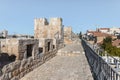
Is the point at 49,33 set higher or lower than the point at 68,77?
higher

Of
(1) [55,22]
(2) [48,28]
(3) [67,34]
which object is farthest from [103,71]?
(3) [67,34]

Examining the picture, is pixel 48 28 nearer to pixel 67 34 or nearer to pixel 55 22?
pixel 55 22

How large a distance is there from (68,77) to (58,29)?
13395 millimetres

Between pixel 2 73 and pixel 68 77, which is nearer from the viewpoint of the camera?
pixel 2 73

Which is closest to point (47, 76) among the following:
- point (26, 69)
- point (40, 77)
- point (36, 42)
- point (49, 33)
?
point (40, 77)

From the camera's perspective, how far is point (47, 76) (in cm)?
830

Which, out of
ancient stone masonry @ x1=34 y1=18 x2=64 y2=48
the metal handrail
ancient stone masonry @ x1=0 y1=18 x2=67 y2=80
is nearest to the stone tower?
ancient stone masonry @ x1=34 y1=18 x2=64 y2=48

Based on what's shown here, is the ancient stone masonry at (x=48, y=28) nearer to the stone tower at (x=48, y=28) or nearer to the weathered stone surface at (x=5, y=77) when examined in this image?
the stone tower at (x=48, y=28)

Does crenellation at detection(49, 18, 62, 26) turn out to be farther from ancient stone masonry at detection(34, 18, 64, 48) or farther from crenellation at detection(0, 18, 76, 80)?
crenellation at detection(0, 18, 76, 80)

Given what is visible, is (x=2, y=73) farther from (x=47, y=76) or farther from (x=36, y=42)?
(x=36, y=42)

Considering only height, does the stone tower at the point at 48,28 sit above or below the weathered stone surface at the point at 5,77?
above

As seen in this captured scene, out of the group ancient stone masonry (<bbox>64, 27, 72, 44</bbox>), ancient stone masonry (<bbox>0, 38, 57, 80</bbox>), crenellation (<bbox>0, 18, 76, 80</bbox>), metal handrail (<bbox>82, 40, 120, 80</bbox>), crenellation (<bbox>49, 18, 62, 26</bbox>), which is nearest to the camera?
metal handrail (<bbox>82, 40, 120, 80</bbox>)

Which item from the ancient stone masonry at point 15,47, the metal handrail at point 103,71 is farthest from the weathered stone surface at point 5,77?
the metal handrail at point 103,71

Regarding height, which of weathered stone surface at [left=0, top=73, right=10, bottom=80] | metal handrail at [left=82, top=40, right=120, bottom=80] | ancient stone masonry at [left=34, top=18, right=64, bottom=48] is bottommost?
weathered stone surface at [left=0, top=73, right=10, bottom=80]
